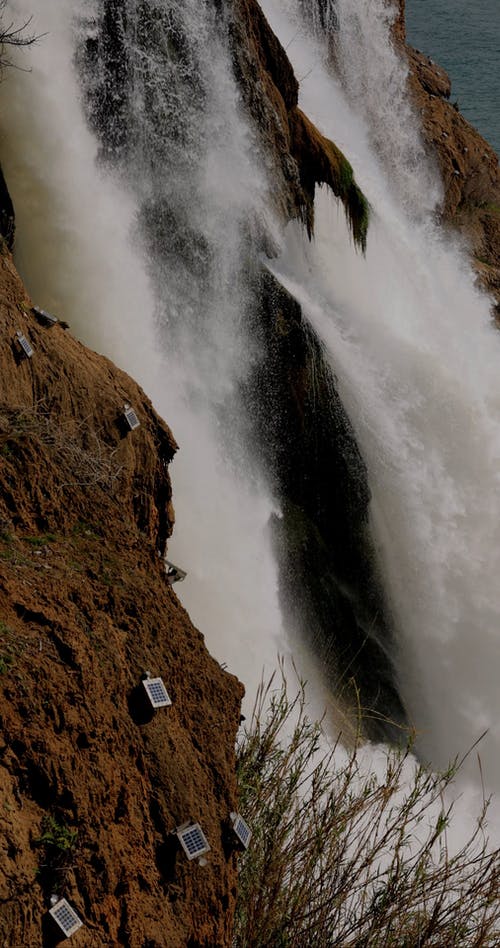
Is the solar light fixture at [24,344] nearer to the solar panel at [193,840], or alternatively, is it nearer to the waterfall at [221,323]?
the waterfall at [221,323]

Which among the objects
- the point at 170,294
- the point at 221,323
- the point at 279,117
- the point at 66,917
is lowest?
the point at 66,917

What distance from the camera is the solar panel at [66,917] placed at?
13.0 feet

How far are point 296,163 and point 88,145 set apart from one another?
433cm

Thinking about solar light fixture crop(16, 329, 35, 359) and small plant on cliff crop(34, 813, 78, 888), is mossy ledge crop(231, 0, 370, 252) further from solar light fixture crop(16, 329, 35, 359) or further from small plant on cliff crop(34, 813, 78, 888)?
small plant on cliff crop(34, 813, 78, 888)

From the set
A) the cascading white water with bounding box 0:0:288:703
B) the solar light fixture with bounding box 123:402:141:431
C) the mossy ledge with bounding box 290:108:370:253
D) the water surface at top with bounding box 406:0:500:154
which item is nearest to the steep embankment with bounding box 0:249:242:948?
the solar light fixture with bounding box 123:402:141:431

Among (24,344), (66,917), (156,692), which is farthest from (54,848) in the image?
(24,344)

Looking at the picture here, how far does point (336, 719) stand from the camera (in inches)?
408

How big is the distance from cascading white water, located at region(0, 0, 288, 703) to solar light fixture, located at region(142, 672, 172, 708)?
3951 millimetres

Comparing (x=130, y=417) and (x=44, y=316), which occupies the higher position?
(x=44, y=316)

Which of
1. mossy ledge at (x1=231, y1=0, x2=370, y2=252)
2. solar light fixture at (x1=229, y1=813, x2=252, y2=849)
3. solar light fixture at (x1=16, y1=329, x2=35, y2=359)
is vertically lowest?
solar light fixture at (x1=229, y1=813, x2=252, y2=849)

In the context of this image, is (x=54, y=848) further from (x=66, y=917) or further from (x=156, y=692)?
(x=156, y=692)

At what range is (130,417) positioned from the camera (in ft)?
23.5

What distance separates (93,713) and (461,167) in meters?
23.9

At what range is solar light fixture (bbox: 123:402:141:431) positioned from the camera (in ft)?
23.4
